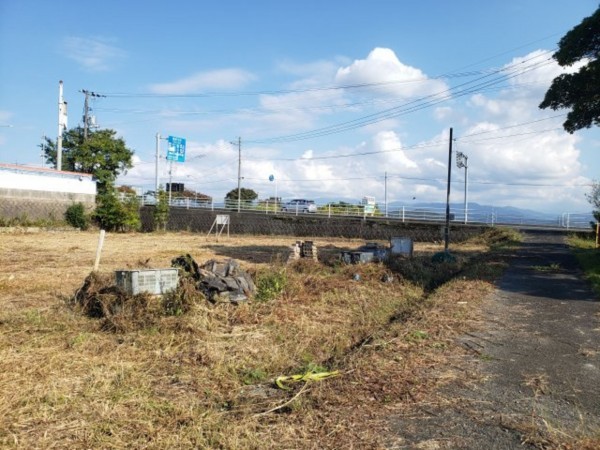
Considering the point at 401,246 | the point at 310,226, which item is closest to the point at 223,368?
the point at 401,246

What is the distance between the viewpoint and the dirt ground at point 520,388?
3340 millimetres

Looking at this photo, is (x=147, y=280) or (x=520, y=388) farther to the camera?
(x=147, y=280)

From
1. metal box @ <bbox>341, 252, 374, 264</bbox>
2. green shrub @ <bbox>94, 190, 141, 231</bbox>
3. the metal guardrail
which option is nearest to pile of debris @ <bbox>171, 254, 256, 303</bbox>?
metal box @ <bbox>341, 252, 374, 264</bbox>

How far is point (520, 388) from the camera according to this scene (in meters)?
4.31

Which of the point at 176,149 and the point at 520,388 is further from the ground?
the point at 176,149

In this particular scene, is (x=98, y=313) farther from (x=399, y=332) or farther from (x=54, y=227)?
(x=54, y=227)

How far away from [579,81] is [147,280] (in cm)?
1231

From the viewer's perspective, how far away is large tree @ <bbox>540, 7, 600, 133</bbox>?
1244 cm

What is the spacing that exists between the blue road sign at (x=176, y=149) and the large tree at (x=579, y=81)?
33.6m

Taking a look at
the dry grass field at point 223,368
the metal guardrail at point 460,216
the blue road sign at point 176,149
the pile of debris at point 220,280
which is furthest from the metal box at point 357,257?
the blue road sign at point 176,149

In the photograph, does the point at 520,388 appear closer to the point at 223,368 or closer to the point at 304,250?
the point at 223,368

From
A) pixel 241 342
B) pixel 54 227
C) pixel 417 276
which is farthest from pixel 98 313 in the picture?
pixel 54 227

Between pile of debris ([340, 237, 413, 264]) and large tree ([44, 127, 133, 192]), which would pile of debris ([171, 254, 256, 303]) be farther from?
large tree ([44, 127, 133, 192])

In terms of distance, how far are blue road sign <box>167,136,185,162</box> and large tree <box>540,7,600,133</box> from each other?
33564 mm
